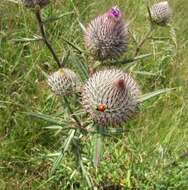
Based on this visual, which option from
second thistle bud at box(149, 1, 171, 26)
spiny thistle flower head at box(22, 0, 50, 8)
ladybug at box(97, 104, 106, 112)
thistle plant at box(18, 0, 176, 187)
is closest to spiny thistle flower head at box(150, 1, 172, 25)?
second thistle bud at box(149, 1, 171, 26)

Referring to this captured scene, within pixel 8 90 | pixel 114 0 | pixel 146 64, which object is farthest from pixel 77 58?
pixel 114 0

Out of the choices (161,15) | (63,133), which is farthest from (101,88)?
(161,15)

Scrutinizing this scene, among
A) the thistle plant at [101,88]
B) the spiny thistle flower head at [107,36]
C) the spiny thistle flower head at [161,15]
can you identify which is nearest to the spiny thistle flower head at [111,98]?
the thistle plant at [101,88]

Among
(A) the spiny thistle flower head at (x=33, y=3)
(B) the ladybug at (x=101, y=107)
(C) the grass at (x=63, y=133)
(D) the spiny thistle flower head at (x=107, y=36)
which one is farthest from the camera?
(C) the grass at (x=63, y=133)

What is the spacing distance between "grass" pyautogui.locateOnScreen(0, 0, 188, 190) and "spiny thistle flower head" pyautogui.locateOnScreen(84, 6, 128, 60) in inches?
3.8

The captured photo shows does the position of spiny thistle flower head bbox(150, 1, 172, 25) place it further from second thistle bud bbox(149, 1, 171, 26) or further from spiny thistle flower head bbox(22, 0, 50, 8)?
spiny thistle flower head bbox(22, 0, 50, 8)

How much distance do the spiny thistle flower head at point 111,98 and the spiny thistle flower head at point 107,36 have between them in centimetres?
26

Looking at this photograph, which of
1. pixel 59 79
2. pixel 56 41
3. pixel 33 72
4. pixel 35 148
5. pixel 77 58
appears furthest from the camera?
pixel 56 41

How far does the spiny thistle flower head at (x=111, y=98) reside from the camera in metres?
2.33

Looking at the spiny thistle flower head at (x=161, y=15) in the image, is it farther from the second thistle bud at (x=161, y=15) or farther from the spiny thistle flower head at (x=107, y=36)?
the spiny thistle flower head at (x=107, y=36)

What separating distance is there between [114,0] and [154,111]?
166cm

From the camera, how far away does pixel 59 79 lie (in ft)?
8.88

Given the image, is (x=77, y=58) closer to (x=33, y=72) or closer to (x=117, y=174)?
(x=117, y=174)

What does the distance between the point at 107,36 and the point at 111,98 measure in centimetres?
48
